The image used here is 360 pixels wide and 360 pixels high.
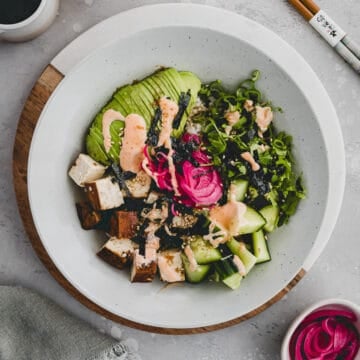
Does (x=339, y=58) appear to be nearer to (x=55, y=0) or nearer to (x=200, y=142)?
(x=200, y=142)

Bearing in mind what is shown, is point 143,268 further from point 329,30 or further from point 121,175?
point 329,30

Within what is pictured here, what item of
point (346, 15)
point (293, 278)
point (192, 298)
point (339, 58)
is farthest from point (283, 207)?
point (346, 15)

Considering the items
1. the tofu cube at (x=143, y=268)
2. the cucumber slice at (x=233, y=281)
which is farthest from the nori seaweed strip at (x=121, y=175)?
the cucumber slice at (x=233, y=281)

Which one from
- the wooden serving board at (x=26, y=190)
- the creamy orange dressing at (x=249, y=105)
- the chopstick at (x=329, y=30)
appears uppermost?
the chopstick at (x=329, y=30)

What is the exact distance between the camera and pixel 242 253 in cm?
198

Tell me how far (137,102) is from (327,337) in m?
1.10

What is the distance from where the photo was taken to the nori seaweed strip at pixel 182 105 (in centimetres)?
197

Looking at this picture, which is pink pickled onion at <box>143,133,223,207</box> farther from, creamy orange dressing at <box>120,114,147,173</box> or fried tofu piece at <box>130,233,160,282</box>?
fried tofu piece at <box>130,233,160,282</box>

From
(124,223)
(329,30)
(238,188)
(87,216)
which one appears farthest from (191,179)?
(329,30)

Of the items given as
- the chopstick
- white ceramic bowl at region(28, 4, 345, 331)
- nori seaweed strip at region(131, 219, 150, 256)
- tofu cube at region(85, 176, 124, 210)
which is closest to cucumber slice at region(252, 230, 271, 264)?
white ceramic bowl at region(28, 4, 345, 331)

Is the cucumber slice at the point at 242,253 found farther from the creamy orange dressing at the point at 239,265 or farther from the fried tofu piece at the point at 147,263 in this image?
the fried tofu piece at the point at 147,263

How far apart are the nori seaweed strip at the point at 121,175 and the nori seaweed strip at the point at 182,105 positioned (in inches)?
8.8

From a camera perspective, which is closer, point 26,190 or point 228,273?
point 228,273

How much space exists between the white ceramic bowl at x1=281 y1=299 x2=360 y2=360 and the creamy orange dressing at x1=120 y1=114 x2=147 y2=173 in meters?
0.78
